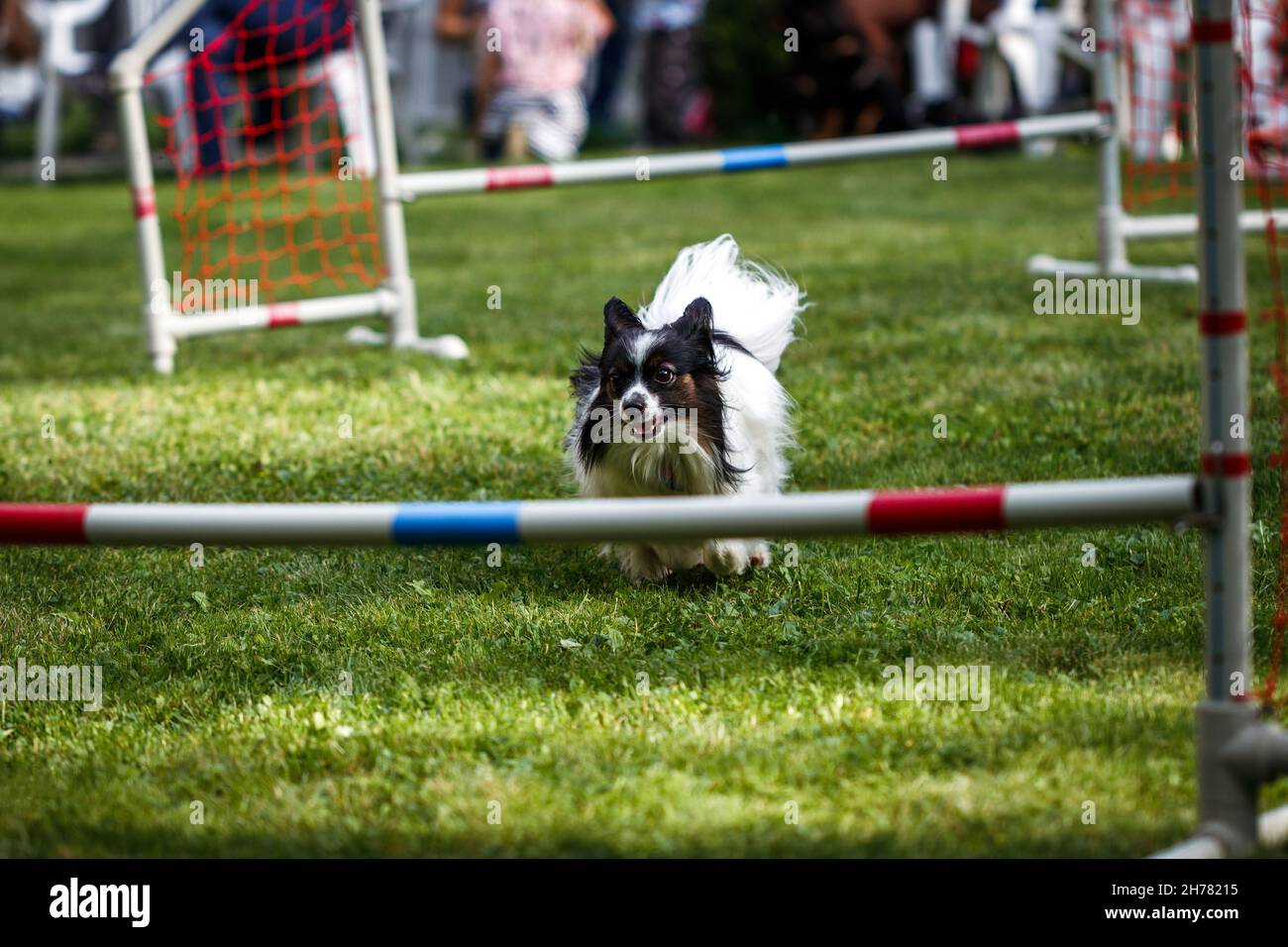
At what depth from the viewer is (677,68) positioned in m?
18.5

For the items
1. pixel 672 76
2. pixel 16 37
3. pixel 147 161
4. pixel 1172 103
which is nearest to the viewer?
pixel 147 161

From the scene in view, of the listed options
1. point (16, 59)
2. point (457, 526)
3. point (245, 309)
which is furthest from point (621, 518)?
point (16, 59)

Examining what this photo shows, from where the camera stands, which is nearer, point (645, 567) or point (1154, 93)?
point (645, 567)

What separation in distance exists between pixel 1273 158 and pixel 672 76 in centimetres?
877

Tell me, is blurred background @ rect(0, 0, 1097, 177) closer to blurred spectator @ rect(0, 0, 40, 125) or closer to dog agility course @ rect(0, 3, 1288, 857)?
blurred spectator @ rect(0, 0, 40, 125)

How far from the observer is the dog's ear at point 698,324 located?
408 centimetres

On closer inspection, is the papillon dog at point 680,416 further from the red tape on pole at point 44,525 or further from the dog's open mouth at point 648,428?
the red tape on pole at point 44,525

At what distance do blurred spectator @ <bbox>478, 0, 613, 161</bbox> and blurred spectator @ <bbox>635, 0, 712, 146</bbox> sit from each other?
171 centimetres

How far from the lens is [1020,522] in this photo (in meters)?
2.60

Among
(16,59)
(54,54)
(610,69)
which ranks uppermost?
(610,69)

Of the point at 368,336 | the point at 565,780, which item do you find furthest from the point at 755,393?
the point at 368,336

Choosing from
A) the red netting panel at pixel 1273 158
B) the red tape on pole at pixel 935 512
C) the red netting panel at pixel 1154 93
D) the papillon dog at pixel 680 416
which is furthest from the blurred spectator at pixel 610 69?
the red tape on pole at pixel 935 512

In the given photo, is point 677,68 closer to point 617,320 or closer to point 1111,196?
point 1111,196

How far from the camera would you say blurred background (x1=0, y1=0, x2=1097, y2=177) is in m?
15.2
